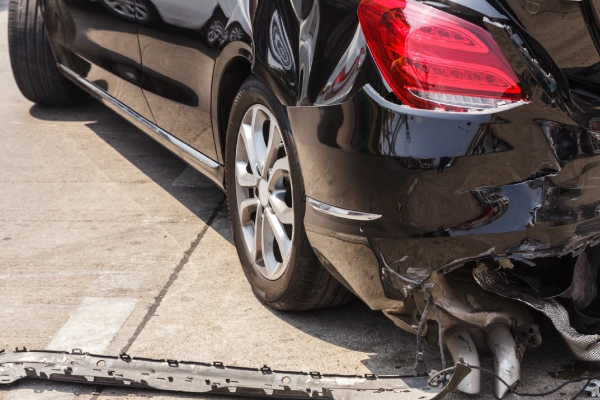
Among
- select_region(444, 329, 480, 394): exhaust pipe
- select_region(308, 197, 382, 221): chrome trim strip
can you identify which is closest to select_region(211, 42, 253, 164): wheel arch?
select_region(308, 197, 382, 221): chrome trim strip

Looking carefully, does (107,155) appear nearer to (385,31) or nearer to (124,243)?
(124,243)

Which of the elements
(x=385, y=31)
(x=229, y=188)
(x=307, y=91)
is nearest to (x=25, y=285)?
(x=229, y=188)

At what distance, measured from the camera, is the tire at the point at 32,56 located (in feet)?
18.8

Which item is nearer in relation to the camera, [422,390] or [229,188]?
[422,390]

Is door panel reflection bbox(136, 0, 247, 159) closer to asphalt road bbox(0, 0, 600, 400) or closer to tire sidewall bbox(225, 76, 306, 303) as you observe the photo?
tire sidewall bbox(225, 76, 306, 303)

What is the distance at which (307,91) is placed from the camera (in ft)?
8.46

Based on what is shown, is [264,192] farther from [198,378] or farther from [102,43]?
[102,43]

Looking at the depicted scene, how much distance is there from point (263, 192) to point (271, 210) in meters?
0.08

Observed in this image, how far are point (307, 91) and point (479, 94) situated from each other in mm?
570

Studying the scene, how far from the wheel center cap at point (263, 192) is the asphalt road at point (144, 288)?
43 centimetres

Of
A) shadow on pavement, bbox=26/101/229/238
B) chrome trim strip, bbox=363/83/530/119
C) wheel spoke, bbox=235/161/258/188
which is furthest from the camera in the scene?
shadow on pavement, bbox=26/101/229/238

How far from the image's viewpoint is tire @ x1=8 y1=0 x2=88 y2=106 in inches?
225

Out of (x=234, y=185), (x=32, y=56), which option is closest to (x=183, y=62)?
(x=234, y=185)

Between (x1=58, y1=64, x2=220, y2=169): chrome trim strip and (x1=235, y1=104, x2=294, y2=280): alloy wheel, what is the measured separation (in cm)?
30
